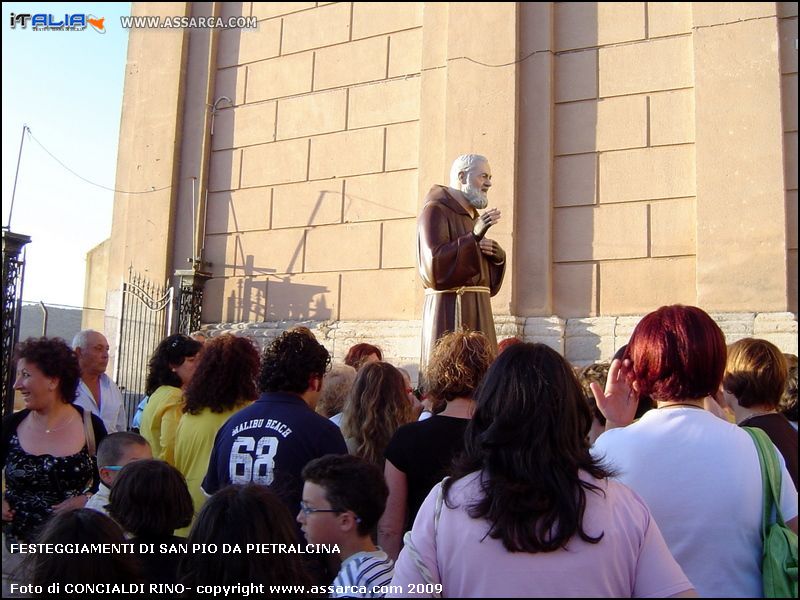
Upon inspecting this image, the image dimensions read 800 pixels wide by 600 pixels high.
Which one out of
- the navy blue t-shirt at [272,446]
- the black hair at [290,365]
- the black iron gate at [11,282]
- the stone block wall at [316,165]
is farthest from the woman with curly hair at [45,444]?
the stone block wall at [316,165]

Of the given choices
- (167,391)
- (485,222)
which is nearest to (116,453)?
A: (167,391)

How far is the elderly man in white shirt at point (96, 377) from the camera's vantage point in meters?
5.59

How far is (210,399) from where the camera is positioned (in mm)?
3896

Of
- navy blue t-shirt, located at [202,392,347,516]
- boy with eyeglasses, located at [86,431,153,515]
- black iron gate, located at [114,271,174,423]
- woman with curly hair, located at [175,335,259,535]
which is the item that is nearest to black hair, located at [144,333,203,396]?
woman with curly hair, located at [175,335,259,535]

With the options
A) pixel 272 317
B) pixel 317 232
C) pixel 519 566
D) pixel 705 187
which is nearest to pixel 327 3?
pixel 317 232

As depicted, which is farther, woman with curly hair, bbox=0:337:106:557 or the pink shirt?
woman with curly hair, bbox=0:337:106:557

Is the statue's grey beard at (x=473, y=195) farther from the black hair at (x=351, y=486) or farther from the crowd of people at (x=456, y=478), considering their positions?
the black hair at (x=351, y=486)

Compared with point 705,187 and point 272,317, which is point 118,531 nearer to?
point 705,187

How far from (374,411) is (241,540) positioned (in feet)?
4.30

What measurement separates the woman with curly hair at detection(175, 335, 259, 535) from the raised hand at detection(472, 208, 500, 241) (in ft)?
6.48

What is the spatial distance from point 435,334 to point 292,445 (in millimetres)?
2337

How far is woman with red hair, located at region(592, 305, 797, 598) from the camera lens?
206cm

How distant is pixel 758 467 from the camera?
2.10m

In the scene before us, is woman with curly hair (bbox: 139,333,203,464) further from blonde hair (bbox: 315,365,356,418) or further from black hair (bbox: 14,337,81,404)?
blonde hair (bbox: 315,365,356,418)
